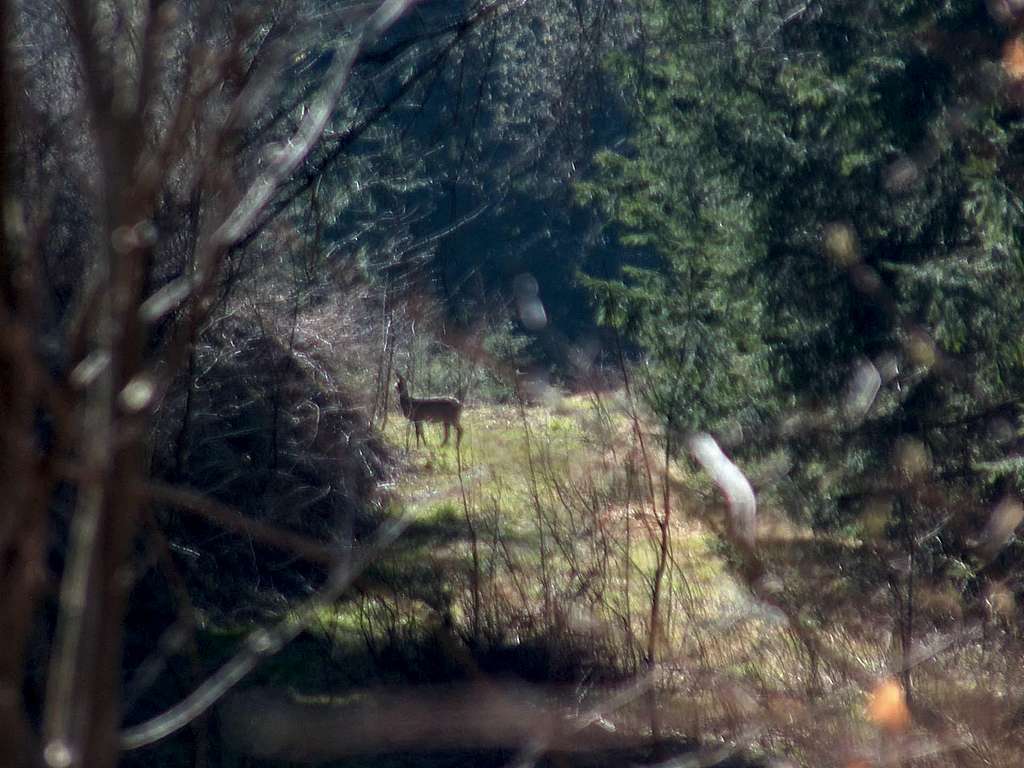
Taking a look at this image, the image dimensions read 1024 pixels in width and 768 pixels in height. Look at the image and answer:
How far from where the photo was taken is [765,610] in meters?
4.62

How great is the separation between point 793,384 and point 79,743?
6.20 m

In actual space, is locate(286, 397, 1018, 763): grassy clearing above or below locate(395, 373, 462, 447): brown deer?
below

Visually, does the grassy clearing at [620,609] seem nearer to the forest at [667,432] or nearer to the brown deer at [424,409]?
the forest at [667,432]

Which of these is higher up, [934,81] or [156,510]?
[934,81]

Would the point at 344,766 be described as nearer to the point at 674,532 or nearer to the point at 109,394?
the point at 674,532

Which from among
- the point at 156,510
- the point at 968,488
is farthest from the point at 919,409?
the point at 156,510

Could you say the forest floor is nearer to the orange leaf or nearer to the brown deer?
the orange leaf

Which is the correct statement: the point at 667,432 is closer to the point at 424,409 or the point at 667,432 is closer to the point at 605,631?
the point at 605,631

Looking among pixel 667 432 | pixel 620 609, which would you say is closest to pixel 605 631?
pixel 620 609

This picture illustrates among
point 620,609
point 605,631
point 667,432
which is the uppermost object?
point 667,432

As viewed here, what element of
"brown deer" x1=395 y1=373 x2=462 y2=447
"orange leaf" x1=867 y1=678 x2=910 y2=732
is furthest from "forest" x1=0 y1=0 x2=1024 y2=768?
"brown deer" x1=395 y1=373 x2=462 y2=447

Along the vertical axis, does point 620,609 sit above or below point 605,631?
above

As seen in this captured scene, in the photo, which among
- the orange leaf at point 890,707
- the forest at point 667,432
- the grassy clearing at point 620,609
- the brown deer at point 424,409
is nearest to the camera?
the orange leaf at point 890,707

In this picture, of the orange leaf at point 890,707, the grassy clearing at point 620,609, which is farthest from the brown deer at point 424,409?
the orange leaf at point 890,707
